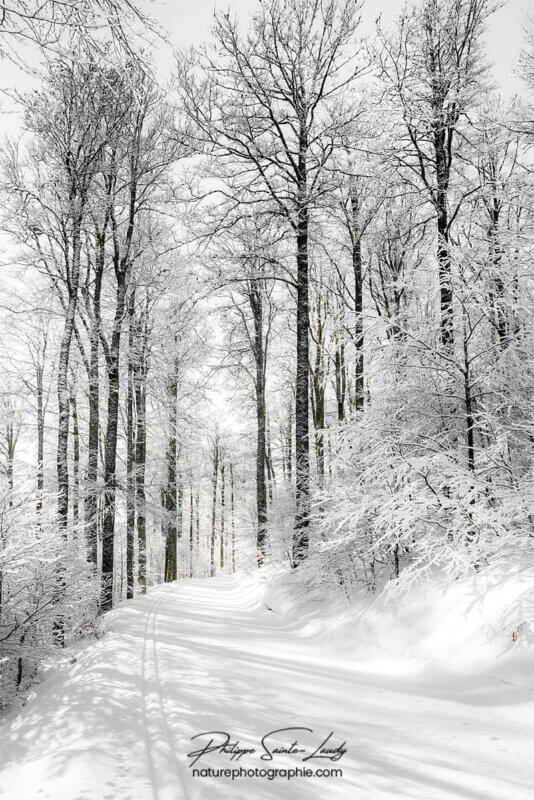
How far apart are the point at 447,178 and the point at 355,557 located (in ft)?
23.0

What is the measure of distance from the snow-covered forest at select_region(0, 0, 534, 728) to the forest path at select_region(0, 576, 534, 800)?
3.24 feet

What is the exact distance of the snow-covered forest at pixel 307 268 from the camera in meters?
5.23

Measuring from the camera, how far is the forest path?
295 cm

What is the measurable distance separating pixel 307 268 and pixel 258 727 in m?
9.72

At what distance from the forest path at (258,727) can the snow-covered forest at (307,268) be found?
99 centimetres

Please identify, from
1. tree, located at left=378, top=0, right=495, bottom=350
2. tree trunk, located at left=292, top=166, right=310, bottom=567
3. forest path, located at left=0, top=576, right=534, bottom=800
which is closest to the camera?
forest path, located at left=0, top=576, right=534, bottom=800

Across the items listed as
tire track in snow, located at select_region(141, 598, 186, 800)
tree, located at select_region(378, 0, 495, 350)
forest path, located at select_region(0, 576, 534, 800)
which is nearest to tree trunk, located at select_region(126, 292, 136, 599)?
forest path, located at select_region(0, 576, 534, 800)

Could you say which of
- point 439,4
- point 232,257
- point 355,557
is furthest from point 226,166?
point 355,557

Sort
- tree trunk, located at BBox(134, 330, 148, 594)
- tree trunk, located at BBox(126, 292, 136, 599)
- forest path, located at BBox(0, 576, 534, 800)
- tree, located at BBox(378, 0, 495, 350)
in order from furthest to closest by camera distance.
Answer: tree trunk, located at BBox(134, 330, 148, 594) → tree trunk, located at BBox(126, 292, 136, 599) → tree, located at BBox(378, 0, 495, 350) → forest path, located at BBox(0, 576, 534, 800)

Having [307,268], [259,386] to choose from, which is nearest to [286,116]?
[307,268]

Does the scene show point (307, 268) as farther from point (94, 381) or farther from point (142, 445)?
point (142, 445)

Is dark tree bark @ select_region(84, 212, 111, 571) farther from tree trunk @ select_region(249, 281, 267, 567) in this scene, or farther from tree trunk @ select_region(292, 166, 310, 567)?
tree trunk @ select_region(249, 281, 267, 567)

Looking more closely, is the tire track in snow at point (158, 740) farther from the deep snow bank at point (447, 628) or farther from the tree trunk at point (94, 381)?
Result: the tree trunk at point (94, 381)

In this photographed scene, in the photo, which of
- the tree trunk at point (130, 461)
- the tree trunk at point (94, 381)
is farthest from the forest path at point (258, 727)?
the tree trunk at point (130, 461)
